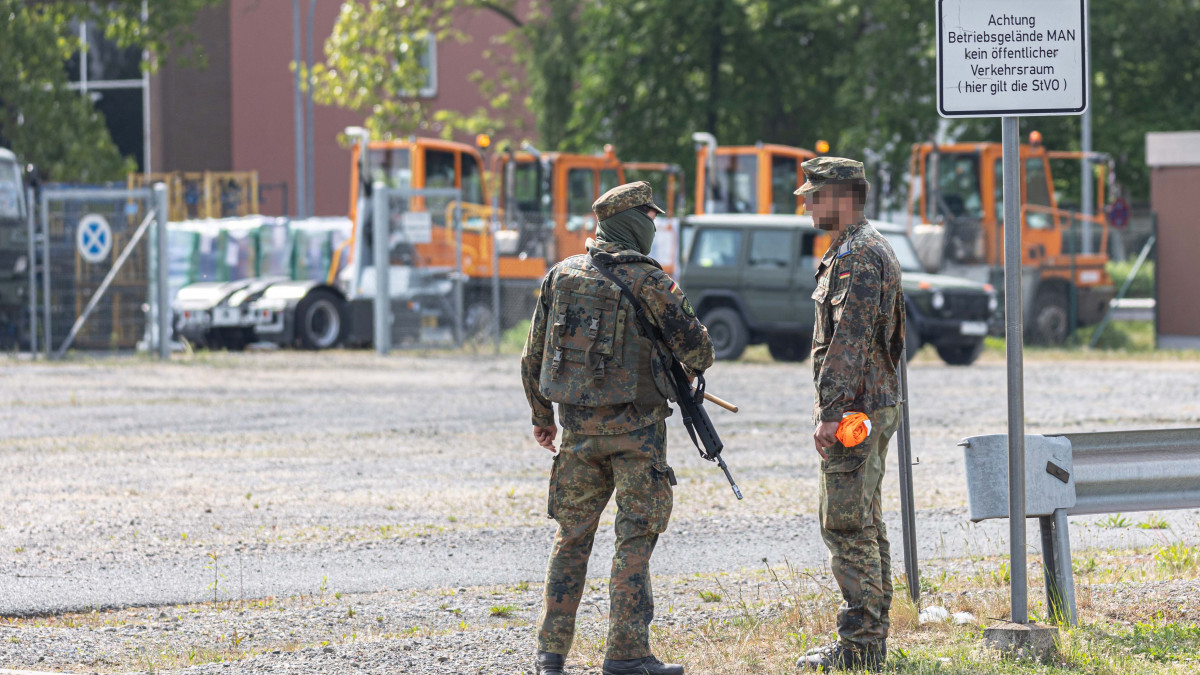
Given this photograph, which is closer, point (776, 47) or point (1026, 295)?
point (1026, 295)

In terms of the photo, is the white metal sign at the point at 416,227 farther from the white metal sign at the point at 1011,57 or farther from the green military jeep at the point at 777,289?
the white metal sign at the point at 1011,57

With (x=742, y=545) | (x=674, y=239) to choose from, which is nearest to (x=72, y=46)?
(x=674, y=239)

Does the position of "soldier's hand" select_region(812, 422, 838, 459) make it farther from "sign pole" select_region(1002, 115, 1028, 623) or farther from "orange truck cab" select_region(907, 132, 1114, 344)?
"orange truck cab" select_region(907, 132, 1114, 344)

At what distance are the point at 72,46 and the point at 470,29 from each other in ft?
63.2

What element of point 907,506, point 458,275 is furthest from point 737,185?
point 907,506

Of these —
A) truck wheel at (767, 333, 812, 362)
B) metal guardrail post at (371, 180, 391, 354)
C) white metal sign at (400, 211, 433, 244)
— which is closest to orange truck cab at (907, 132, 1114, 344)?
truck wheel at (767, 333, 812, 362)

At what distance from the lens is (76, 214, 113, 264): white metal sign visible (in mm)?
19938

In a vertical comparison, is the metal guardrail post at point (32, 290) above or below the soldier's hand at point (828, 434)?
above

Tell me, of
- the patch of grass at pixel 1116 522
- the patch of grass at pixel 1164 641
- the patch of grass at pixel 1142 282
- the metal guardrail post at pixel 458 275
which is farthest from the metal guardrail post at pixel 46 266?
the patch of grass at pixel 1164 641

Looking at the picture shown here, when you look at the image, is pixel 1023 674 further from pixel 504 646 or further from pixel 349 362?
pixel 349 362

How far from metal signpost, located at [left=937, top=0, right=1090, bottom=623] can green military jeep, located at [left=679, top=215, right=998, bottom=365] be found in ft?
47.4

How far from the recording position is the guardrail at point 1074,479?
5.46 metres

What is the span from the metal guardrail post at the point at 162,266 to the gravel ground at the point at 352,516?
3.41 metres

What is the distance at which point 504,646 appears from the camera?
572 cm
